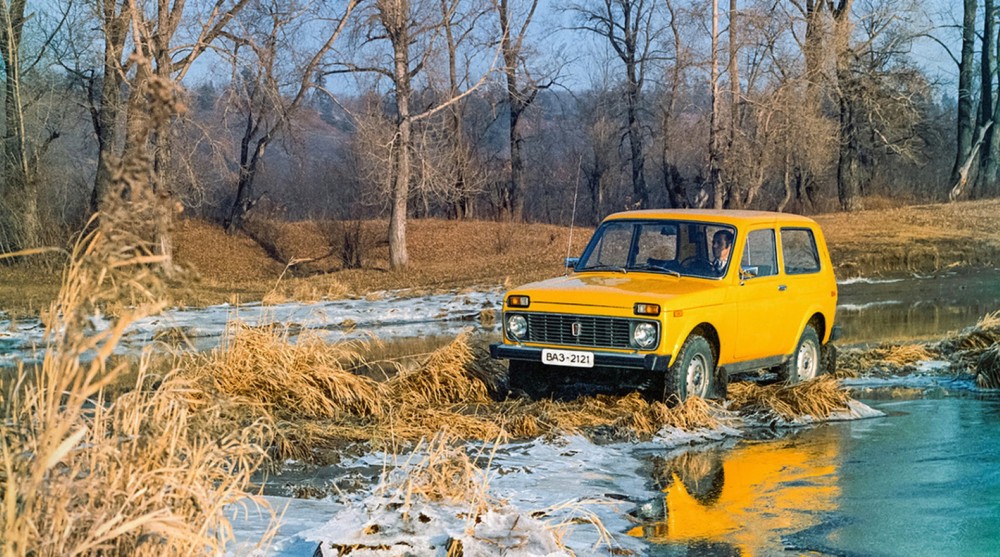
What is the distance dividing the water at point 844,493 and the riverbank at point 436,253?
12587 millimetres

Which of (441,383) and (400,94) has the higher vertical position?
(400,94)

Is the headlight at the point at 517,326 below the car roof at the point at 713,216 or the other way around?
below

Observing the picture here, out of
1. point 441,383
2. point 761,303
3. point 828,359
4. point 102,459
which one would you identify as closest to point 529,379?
point 441,383

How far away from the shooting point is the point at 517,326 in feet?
36.9

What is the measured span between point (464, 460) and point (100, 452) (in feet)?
7.36

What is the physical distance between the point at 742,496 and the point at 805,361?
5025mm

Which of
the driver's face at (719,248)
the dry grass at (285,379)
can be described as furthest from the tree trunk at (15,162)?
the driver's face at (719,248)

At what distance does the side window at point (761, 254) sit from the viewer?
39.2 ft

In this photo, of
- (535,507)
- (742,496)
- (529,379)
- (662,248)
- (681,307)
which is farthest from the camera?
(662,248)

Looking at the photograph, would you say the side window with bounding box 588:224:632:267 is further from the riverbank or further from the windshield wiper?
the riverbank

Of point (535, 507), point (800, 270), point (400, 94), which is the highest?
point (400, 94)

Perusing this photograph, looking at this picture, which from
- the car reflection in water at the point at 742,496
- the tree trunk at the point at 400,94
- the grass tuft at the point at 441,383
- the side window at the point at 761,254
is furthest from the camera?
the tree trunk at the point at 400,94

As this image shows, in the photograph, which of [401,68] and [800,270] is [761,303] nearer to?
[800,270]

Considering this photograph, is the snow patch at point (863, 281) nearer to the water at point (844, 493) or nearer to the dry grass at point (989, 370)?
the dry grass at point (989, 370)
